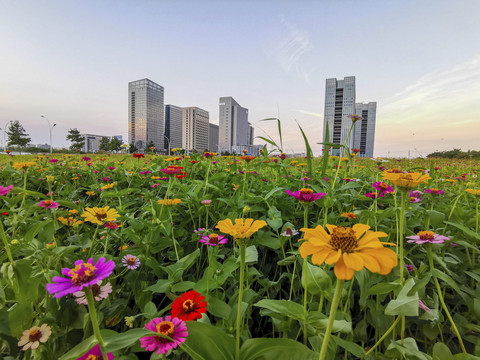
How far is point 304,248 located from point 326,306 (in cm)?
49

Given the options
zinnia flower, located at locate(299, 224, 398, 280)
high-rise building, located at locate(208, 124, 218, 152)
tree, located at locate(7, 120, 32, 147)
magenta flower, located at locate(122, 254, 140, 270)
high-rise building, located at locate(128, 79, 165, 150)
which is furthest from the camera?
high-rise building, located at locate(208, 124, 218, 152)

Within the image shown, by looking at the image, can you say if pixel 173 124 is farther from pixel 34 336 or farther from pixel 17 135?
pixel 34 336

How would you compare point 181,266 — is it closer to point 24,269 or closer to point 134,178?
point 24,269

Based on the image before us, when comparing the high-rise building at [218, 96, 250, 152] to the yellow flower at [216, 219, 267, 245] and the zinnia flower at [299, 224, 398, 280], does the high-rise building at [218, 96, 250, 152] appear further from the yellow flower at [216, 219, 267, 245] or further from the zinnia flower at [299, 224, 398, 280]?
the zinnia flower at [299, 224, 398, 280]

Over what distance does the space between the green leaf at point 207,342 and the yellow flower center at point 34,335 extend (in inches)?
15.1

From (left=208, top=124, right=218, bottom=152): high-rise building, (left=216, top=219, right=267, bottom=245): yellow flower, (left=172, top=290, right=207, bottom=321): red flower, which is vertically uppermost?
(left=208, top=124, right=218, bottom=152): high-rise building

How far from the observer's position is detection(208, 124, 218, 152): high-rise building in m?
91.5

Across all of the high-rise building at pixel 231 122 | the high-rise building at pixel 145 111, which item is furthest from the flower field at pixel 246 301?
the high-rise building at pixel 145 111

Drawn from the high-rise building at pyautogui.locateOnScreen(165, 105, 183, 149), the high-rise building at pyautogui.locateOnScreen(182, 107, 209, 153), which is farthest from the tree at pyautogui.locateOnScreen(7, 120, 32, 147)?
the high-rise building at pyautogui.locateOnScreen(165, 105, 183, 149)

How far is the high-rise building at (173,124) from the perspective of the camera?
3723 inches

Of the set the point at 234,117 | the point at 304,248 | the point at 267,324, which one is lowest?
the point at 267,324

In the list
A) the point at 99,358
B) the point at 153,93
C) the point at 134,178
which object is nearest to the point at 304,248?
the point at 99,358

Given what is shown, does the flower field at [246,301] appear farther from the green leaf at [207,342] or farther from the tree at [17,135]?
the tree at [17,135]

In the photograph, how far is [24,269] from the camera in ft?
1.88
